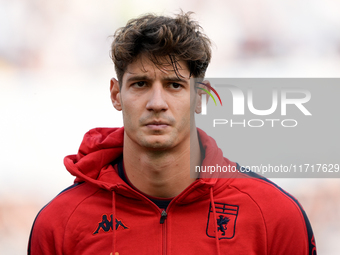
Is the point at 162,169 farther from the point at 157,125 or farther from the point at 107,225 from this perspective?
the point at 107,225

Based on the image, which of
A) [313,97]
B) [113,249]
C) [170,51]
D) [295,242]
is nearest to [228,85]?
[313,97]

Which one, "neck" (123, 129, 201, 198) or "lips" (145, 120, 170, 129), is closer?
"lips" (145, 120, 170, 129)

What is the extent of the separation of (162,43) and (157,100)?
0.30 m

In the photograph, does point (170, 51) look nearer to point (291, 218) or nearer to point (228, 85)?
point (291, 218)

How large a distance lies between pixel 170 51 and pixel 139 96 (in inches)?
10.4

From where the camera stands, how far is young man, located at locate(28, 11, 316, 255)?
1750mm

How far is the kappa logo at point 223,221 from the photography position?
1768 millimetres

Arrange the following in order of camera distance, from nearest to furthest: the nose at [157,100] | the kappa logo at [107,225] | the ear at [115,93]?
the nose at [157,100]
the kappa logo at [107,225]
the ear at [115,93]

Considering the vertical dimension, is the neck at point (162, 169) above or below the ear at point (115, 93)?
below

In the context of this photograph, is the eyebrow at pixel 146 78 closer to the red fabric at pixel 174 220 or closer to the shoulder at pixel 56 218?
the red fabric at pixel 174 220

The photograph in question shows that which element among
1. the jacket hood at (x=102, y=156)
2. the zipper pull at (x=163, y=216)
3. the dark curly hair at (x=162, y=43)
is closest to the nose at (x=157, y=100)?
the dark curly hair at (x=162, y=43)

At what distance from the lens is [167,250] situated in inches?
67.3

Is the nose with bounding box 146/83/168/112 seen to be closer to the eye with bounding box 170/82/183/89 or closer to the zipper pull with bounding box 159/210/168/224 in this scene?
the eye with bounding box 170/82/183/89

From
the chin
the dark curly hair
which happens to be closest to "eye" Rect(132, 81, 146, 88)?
the dark curly hair
